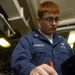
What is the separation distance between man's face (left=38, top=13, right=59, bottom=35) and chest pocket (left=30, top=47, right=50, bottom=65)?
0.65ft

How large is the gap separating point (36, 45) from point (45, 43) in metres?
0.08

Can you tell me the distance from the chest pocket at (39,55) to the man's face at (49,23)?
0.65 ft

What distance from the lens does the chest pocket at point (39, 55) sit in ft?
3.75

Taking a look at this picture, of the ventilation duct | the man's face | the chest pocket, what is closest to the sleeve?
the chest pocket

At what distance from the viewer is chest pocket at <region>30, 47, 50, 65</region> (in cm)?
114

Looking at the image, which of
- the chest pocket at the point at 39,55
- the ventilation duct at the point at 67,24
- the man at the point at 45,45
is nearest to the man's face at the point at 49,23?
the man at the point at 45,45

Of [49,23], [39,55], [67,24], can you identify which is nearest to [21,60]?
[39,55]

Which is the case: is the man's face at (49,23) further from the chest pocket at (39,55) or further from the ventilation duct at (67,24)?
the ventilation duct at (67,24)

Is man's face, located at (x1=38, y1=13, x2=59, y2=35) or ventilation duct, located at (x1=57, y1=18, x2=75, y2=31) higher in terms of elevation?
man's face, located at (x1=38, y1=13, x2=59, y2=35)

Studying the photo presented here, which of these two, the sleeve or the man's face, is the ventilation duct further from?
the sleeve

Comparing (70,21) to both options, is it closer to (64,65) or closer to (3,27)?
(3,27)

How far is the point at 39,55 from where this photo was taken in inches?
46.3

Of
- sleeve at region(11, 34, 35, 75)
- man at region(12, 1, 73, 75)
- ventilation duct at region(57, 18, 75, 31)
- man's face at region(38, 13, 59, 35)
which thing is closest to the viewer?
sleeve at region(11, 34, 35, 75)

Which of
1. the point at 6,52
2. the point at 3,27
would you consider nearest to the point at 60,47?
the point at 3,27
